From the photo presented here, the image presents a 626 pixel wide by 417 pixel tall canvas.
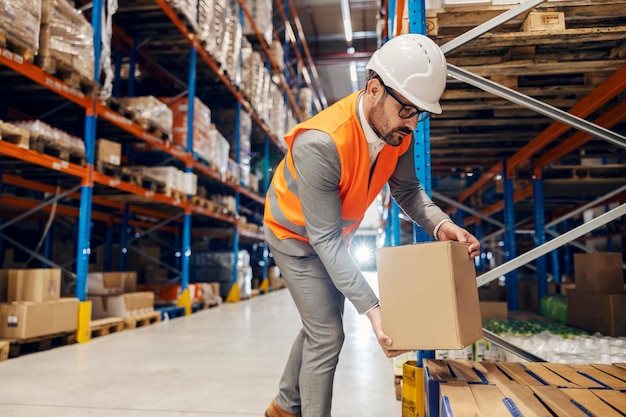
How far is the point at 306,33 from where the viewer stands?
736 inches

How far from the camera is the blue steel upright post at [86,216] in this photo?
4680mm

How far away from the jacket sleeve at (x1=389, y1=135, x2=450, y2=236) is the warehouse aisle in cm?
108

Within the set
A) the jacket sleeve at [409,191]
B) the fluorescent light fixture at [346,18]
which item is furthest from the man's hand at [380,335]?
the fluorescent light fixture at [346,18]

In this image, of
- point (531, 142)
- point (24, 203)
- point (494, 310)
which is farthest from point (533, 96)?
point (24, 203)

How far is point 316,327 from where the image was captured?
6.13 feet

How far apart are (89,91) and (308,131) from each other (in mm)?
3912

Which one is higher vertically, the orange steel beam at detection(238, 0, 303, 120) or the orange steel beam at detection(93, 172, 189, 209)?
the orange steel beam at detection(238, 0, 303, 120)

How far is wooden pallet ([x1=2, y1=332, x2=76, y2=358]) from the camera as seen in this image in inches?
157

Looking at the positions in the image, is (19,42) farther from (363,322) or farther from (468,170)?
(468,170)

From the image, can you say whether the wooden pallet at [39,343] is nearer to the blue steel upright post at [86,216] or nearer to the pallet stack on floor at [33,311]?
the pallet stack on floor at [33,311]

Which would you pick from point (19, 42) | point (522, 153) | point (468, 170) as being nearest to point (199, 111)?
point (19, 42)

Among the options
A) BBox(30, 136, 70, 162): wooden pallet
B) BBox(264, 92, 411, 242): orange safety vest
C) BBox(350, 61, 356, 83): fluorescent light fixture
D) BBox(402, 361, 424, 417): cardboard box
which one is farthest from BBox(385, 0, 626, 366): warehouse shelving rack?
BBox(350, 61, 356, 83): fluorescent light fixture

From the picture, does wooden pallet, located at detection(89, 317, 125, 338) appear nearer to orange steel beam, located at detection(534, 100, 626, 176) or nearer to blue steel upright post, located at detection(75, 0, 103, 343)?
blue steel upright post, located at detection(75, 0, 103, 343)

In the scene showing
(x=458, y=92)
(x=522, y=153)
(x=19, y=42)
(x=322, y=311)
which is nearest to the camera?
(x=322, y=311)
